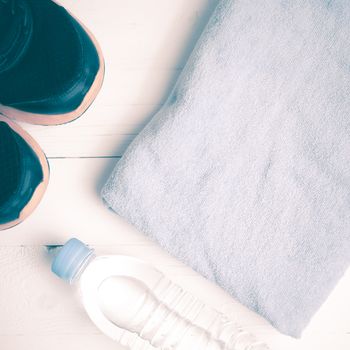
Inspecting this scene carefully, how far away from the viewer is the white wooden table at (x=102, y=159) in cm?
46

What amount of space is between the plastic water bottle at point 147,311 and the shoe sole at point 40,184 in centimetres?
9

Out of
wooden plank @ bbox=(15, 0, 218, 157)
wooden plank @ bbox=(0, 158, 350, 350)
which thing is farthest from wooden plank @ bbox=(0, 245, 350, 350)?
wooden plank @ bbox=(15, 0, 218, 157)

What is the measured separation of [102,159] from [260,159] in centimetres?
18

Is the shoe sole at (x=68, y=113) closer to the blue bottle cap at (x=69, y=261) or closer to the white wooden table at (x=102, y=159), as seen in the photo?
the white wooden table at (x=102, y=159)

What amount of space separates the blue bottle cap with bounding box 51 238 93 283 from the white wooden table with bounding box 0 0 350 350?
5cm

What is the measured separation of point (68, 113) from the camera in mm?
436

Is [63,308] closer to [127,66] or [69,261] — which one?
[69,261]

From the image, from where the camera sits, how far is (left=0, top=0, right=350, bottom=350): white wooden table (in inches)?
18.0

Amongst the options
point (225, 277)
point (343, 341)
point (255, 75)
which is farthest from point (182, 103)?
point (343, 341)

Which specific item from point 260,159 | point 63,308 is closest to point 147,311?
point 63,308

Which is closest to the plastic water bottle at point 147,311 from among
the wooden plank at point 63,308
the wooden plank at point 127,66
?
the wooden plank at point 63,308

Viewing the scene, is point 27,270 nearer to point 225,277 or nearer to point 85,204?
point 85,204

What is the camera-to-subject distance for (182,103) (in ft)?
1.33

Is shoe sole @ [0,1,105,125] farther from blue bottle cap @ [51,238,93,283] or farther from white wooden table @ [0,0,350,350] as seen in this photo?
blue bottle cap @ [51,238,93,283]
